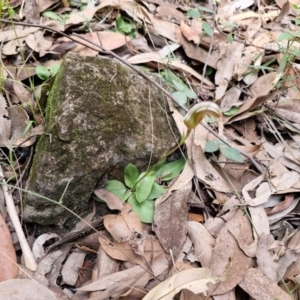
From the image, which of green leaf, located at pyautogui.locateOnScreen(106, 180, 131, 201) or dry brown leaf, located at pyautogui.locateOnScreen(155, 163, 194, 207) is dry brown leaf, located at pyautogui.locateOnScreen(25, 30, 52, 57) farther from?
dry brown leaf, located at pyautogui.locateOnScreen(155, 163, 194, 207)

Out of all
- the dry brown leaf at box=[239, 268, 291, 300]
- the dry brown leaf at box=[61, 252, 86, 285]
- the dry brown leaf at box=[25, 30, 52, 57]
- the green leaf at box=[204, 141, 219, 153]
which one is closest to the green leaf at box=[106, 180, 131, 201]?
the dry brown leaf at box=[61, 252, 86, 285]

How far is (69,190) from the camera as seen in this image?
1.35m

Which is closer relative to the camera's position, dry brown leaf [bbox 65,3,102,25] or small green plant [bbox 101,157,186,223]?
small green plant [bbox 101,157,186,223]

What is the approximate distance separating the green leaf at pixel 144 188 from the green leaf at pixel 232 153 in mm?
289

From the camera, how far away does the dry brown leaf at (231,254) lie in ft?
4.09

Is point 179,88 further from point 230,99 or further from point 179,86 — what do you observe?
point 230,99

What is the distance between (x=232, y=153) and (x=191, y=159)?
15cm

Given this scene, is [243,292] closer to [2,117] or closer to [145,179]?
[145,179]

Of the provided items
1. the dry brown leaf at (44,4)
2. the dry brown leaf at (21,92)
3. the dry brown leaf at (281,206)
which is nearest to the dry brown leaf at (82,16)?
the dry brown leaf at (44,4)

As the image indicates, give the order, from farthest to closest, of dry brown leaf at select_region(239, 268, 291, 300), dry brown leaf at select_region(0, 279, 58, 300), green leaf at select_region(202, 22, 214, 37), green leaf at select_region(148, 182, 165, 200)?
green leaf at select_region(202, 22, 214, 37) → green leaf at select_region(148, 182, 165, 200) → dry brown leaf at select_region(239, 268, 291, 300) → dry brown leaf at select_region(0, 279, 58, 300)

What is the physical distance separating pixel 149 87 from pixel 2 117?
570 mm

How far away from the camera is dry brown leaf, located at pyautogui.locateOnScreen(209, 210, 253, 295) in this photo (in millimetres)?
1246

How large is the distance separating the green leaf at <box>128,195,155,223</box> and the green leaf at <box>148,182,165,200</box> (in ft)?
0.06

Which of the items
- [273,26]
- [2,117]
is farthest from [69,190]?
[273,26]
